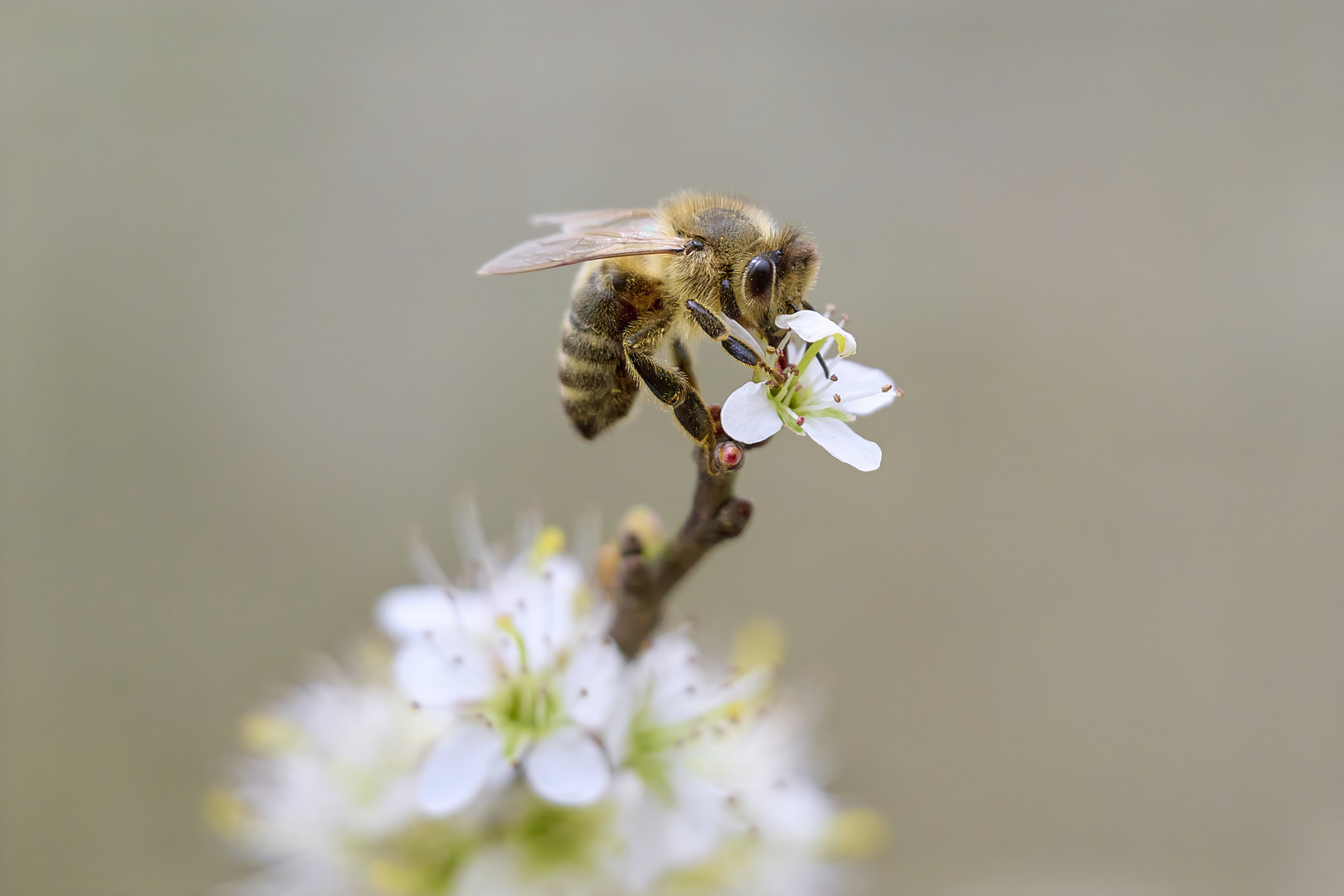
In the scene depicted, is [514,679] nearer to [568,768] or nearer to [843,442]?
[568,768]

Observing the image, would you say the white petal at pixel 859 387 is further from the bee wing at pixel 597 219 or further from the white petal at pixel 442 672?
the white petal at pixel 442 672

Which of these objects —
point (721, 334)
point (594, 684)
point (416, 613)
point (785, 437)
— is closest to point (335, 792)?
point (416, 613)

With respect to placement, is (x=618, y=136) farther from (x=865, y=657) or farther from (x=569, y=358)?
(x=569, y=358)

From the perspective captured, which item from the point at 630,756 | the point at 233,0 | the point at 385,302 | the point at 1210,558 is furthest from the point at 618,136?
the point at 630,756

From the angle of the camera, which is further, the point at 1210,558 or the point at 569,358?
the point at 1210,558

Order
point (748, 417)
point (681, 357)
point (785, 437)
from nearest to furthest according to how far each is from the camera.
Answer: point (748, 417) < point (681, 357) < point (785, 437)

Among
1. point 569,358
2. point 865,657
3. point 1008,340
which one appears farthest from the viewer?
point 1008,340

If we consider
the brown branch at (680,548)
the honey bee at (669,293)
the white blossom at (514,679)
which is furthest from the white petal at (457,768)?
the honey bee at (669,293)
